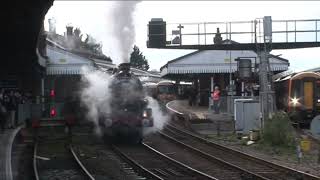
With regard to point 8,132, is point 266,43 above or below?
above

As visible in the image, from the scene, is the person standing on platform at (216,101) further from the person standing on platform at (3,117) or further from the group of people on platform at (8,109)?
the person standing on platform at (3,117)

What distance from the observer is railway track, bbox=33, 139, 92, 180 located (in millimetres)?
14398

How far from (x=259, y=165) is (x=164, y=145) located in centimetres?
671

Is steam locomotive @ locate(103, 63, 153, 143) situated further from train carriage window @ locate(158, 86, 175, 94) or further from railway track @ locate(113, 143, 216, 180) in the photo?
Result: train carriage window @ locate(158, 86, 175, 94)

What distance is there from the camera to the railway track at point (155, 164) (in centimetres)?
1428

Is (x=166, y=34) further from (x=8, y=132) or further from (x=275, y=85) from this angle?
(x=8, y=132)

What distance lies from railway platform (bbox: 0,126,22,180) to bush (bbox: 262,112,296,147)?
350 inches

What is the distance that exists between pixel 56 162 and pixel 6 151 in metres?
1.59

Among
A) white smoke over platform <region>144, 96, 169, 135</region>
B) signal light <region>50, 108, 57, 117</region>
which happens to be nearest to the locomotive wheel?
signal light <region>50, 108, 57, 117</region>

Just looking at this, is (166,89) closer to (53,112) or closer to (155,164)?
(53,112)

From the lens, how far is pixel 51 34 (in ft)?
183

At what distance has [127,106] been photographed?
68.5 feet

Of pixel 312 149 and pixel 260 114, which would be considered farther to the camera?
pixel 260 114

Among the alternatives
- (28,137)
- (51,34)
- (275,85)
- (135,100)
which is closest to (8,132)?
(28,137)
